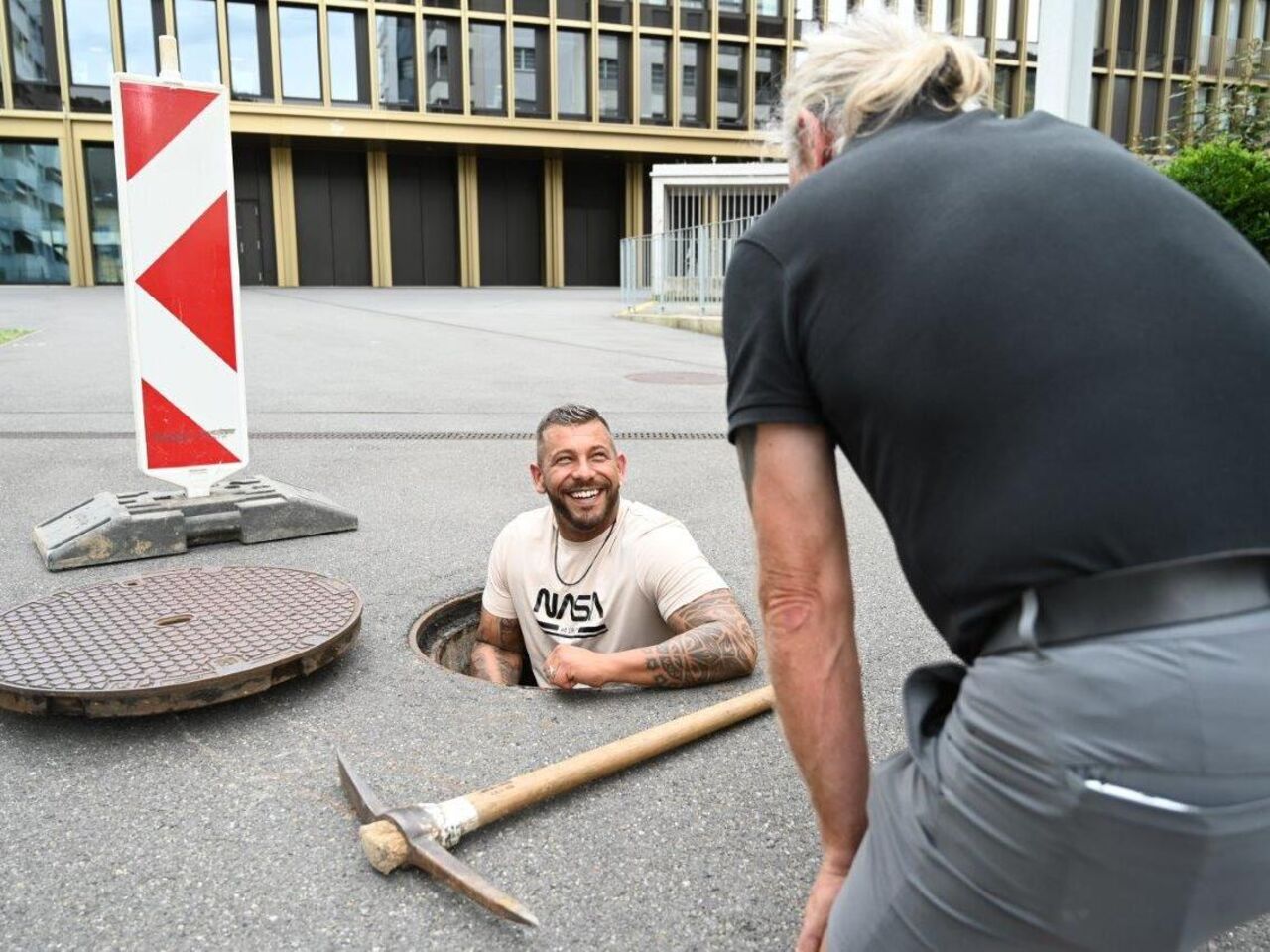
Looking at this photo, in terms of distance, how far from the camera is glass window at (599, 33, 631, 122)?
3453 centimetres

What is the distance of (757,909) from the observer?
2.09 m

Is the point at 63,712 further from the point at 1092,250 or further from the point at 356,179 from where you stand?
the point at 356,179

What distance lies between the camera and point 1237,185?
38.5 ft

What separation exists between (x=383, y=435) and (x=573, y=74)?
29393 mm

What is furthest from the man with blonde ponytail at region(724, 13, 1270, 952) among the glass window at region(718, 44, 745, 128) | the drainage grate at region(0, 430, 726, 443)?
→ the glass window at region(718, 44, 745, 128)

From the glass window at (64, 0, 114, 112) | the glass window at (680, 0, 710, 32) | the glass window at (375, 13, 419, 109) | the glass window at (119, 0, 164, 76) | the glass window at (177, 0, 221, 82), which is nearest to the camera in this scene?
the glass window at (64, 0, 114, 112)

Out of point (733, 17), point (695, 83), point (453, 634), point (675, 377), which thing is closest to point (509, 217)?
point (695, 83)

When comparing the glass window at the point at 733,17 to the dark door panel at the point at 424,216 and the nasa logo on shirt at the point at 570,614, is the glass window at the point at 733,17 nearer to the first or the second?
the dark door panel at the point at 424,216

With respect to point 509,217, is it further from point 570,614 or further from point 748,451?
point 748,451

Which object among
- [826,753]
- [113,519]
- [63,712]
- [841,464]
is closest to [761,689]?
[826,753]

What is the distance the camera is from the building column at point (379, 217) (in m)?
33.2

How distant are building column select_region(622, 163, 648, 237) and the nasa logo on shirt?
33202 mm

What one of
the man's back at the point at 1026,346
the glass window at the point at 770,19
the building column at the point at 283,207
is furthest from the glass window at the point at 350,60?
the man's back at the point at 1026,346

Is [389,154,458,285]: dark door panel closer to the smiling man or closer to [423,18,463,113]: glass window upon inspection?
[423,18,463,113]: glass window
